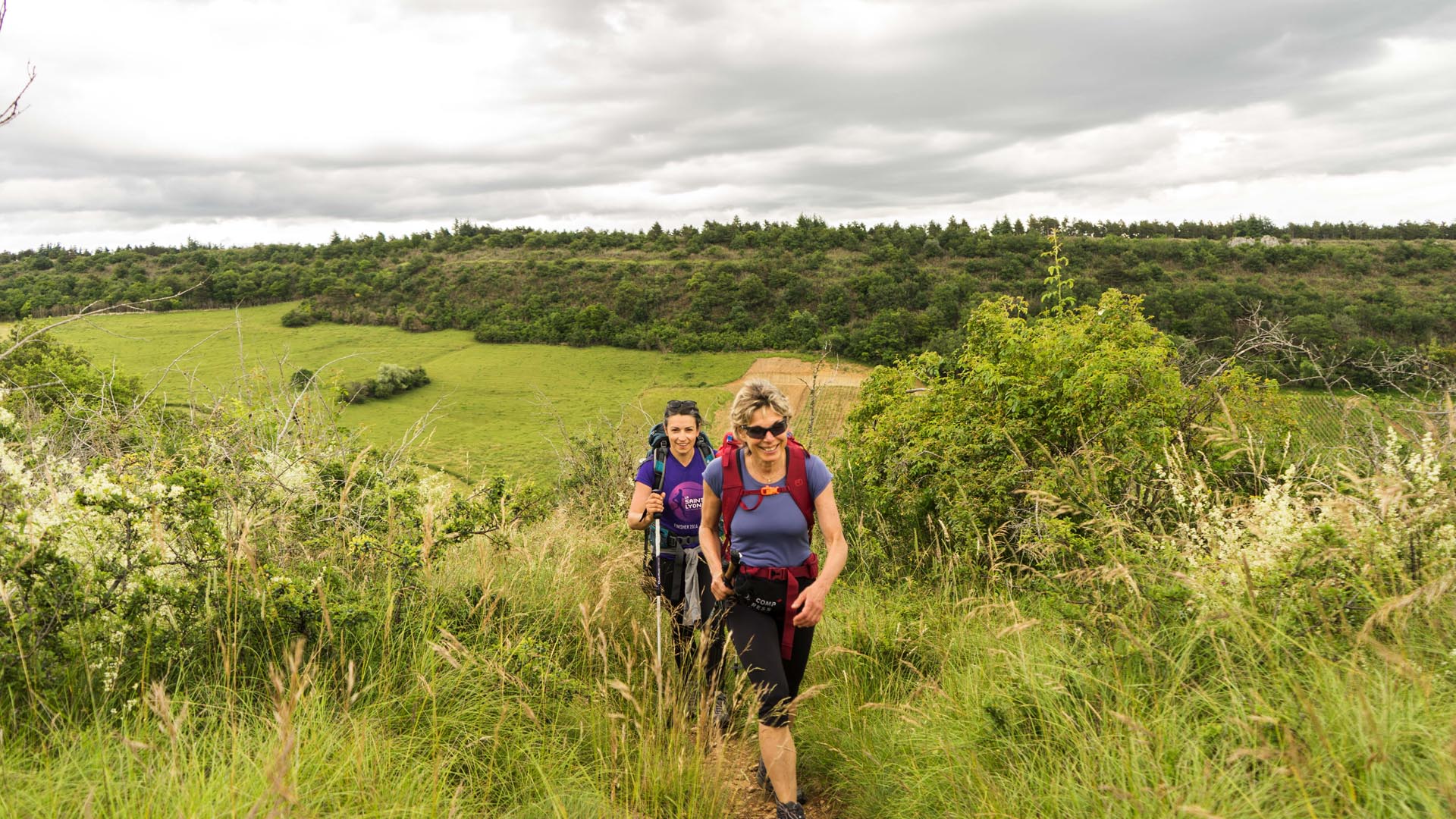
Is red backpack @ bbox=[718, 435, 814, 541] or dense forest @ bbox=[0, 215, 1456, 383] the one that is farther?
dense forest @ bbox=[0, 215, 1456, 383]

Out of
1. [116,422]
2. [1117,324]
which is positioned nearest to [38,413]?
[116,422]

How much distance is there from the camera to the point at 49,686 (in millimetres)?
2252

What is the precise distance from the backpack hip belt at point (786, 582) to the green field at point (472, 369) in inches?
1670

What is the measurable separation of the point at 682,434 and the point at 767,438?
3.27 feet

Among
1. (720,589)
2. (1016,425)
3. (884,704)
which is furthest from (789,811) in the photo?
(1016,425)

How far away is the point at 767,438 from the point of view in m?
2.97

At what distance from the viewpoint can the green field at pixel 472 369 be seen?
56031 mm

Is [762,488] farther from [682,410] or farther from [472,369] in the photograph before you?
[472,369]

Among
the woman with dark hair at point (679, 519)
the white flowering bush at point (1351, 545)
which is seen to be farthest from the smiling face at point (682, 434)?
the white flowering bush at point (1351, 545)

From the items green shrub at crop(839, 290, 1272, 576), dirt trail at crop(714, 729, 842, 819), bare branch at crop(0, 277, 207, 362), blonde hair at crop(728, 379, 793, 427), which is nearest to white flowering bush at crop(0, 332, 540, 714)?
bare branch at crop(0, 277, 207, 362)

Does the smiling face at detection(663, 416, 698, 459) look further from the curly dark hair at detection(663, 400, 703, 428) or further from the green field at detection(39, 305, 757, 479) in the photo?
the green field at detection(39, 305, 757, 479)

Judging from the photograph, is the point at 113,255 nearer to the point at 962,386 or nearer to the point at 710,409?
the point at 710,409

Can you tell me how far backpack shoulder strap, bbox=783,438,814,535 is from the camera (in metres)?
3.05

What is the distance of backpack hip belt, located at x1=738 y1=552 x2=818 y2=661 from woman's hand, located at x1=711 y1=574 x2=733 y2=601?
88 mm
